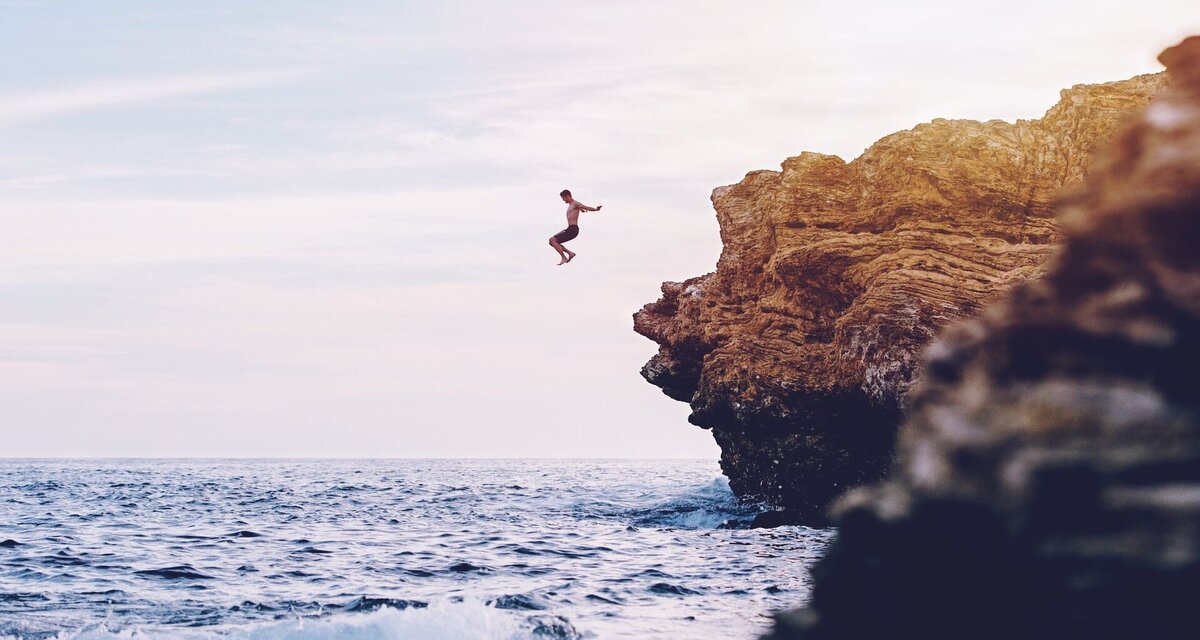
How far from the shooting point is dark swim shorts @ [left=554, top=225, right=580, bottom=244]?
24250 mm

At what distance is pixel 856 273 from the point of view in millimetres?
30062

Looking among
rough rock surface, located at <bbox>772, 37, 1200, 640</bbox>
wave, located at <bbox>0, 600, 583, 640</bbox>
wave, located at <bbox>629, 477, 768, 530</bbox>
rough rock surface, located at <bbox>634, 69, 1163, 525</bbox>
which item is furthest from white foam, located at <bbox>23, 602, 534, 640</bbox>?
wave, located at <bbox>629, 477, 768, 530</bbox>

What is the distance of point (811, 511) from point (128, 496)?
34794mm

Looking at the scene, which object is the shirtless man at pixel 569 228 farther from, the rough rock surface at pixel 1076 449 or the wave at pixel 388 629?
the rough rock surface at pixel 1076 449

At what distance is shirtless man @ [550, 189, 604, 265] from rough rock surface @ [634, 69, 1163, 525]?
29.1ft

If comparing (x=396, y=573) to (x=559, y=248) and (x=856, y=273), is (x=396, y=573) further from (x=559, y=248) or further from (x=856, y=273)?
(x=856, y=273)

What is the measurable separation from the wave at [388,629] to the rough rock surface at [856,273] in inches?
579

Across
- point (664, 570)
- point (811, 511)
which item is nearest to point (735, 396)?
point (811, 511)

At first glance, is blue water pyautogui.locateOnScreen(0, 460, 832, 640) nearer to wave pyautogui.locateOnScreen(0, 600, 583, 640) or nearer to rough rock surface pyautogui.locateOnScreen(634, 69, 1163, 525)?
wave pyautogui.locateOnScreen(0, 600, 583, 640)

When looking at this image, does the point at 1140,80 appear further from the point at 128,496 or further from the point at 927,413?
the point at 128,496

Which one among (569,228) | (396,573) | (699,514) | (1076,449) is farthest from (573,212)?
(1076,449)

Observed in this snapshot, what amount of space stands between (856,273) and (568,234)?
32.9ft

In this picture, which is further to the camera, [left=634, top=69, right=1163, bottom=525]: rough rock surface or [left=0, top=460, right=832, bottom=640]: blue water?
[left=634, top=69, right=1163, bottom=525]: rough rock surface

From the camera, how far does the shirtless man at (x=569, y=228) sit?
2417 cm
